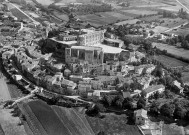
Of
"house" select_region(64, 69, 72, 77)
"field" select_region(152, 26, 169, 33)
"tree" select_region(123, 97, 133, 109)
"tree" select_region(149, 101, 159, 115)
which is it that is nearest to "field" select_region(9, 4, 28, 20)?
"field" select_region(152, 26, 169, 33)

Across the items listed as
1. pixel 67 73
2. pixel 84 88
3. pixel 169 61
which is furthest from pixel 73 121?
pixel 169 61

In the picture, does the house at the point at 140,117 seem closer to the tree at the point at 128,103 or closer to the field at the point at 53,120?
the tree at the point at 128,103

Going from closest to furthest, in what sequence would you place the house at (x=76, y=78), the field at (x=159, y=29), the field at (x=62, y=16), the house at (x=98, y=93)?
the house at (x=98, y=93)
the house at (x=76, y=78)
the field at (x=159, y=29)
the field at (x=62, y=16)

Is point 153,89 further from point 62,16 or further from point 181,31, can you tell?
point 62,16

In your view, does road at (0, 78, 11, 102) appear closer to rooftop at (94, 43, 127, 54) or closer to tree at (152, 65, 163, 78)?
rooftop at (94, 43, 127, 54)

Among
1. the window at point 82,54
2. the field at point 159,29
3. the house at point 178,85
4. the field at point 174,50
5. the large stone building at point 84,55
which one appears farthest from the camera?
the field at point 159,29

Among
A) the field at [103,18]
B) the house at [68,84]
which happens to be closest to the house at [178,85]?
the house at [68,84]
